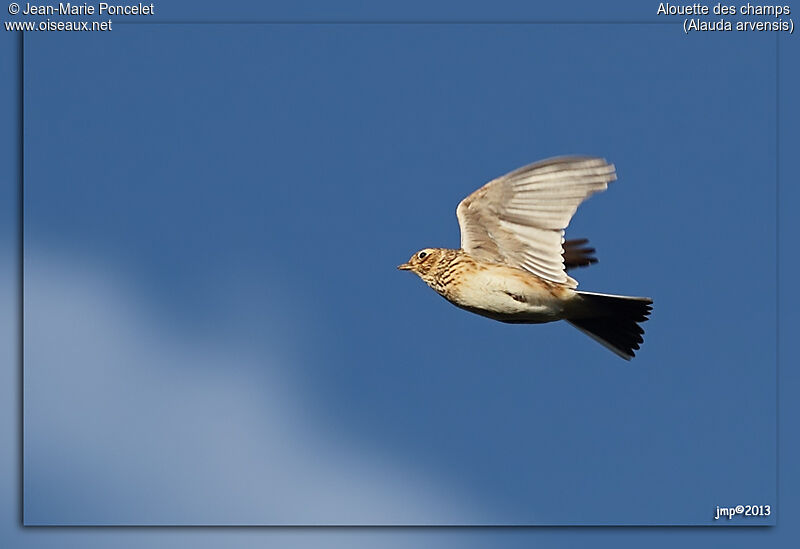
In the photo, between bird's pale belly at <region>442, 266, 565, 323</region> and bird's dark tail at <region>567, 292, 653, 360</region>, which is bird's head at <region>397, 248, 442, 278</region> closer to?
bird's pale belly at <region>442, 266, 565, 323</region>

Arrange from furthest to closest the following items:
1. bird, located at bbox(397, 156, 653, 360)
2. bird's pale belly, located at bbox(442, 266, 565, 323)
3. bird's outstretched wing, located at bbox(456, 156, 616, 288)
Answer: bird's pale belly, located at bbox(442, 266, 565, 323) → bird, located at bbox(397, 156, 653, 360) → bird's outstretched wing, located at bbox(456, 156, 616, 288)

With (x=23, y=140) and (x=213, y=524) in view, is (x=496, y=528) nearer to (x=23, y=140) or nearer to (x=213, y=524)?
(x=213, y=524)

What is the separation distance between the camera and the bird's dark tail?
749 cm

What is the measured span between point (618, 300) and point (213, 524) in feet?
6.84

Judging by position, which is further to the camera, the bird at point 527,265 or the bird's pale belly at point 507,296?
the bird's pale belly at point 507,296

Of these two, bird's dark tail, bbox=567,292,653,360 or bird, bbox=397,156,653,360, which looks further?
bird's dark tail, bbox=567,292,653,360

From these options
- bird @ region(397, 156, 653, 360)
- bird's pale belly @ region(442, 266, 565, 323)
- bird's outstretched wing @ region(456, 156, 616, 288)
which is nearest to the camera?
bird's outstretched wing @ region(456, 156, 616, 288)

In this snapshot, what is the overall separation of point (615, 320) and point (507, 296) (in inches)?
20.2

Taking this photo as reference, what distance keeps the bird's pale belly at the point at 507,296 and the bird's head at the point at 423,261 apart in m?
0.22

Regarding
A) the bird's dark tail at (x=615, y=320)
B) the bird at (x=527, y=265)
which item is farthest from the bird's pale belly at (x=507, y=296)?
the bird's dark tail at (x=615, y=320)

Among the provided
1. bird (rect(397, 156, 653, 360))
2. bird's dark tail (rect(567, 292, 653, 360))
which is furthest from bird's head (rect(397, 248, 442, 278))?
bird's dark tail (rect(567, 292, 653, 360))

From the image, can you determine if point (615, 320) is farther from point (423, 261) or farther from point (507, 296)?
point (423, 261)

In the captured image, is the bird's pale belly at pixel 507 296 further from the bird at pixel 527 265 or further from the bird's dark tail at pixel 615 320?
→ the bird's dark tail at pixel 615 320

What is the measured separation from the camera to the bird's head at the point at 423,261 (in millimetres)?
7820
